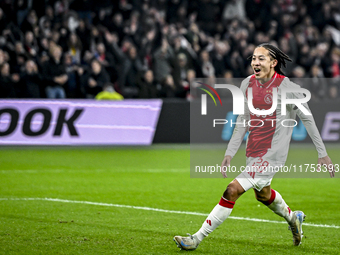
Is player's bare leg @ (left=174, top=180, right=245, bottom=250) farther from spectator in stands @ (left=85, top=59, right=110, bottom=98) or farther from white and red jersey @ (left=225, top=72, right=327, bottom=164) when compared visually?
spectator in stands @ (left=85, top=59, right=110, bottom=98)

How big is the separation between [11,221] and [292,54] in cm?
1440

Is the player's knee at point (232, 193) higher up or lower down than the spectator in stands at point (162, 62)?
higher up

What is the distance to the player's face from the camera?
5145 mm

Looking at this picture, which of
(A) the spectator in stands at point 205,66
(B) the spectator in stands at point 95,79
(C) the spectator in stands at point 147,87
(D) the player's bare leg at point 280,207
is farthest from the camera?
(A) the spectator in stands at point 205,66

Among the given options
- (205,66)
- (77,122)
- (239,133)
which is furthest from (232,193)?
(205,66)

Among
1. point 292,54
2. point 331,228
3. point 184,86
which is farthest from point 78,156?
point 292,54

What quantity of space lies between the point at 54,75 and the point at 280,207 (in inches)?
398

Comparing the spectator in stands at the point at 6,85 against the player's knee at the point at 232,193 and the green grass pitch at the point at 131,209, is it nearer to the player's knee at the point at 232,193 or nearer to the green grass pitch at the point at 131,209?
the green grass pitch at the point at 131,209

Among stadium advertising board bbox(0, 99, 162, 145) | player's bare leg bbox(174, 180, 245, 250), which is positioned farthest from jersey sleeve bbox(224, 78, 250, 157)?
stadium advertising board bbox(0, 99, 162, 145)

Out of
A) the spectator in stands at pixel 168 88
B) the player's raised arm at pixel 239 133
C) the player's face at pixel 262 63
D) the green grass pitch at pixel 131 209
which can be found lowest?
the spectator in stands at pixel 168 88

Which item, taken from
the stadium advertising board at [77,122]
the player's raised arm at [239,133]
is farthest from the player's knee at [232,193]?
the stadium advertising board at [77,122]

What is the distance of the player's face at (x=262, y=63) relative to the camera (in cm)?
514

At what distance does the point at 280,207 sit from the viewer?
5.38 meters

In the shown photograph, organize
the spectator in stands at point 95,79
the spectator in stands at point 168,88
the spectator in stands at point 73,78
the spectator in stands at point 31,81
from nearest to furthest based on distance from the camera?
the spectator in stands at point 31,81
the spectator in stands at point 73,78
the spectator in stands at point 95,79
the spectator in stands at point 168,88
